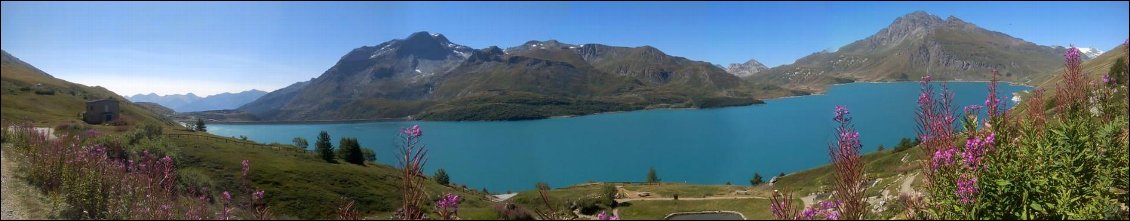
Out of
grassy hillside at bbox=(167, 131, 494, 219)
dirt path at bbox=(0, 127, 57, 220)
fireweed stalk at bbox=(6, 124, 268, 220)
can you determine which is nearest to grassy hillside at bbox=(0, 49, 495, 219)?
grassy hillside at bbox=(167, 131, 494, 219)

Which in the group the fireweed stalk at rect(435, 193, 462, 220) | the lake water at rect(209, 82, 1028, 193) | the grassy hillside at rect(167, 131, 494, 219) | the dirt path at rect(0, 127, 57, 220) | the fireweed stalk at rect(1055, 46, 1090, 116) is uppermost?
the fireweed stalk at rect(1055, 46, 1090, 116)

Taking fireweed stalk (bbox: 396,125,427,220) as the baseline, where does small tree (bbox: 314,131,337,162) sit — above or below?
below

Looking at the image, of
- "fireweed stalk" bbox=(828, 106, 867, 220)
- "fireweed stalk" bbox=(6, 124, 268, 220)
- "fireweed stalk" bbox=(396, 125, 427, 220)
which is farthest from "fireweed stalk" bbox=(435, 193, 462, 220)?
"fireweed stalk" bbox=(828, 106, 867, 220)

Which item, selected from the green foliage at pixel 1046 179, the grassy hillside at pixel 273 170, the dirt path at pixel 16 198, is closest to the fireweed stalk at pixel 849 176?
the green foliage at pixel 1046 179

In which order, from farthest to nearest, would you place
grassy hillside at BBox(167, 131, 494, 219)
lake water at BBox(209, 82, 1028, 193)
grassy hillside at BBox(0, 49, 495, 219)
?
1. lake water at BBox(209, 82, 1028, 193)
2. grassy hillside at BBox(167, 131, 494, 219)
3. grassy hillside at BBox(0, 49, 495, 219)

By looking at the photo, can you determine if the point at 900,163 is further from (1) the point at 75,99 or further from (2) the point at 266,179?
(1) the point at 75,99

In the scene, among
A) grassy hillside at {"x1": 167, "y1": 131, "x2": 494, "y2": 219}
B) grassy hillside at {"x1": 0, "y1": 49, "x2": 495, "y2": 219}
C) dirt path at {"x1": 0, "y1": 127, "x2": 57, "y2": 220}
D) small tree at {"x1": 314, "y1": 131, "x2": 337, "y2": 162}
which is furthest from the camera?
small tree at {"x1": 314, "y1": 131, "x2": 337, "y2": 162}

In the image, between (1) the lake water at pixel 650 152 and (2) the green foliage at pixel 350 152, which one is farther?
(1) the lake water at pixel 650 152

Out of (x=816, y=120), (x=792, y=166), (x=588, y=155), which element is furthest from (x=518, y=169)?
(x=816, y=120)

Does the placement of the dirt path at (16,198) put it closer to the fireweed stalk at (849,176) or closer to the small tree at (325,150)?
the fireweed stalk at (849,176)

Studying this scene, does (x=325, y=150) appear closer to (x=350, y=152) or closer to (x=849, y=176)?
(x=350, y=152)

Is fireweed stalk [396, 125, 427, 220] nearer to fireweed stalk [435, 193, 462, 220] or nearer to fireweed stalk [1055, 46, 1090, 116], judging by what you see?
fireweed stalk [435, 193, 462, 220]

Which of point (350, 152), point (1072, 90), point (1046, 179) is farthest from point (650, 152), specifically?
point (1046, 179)

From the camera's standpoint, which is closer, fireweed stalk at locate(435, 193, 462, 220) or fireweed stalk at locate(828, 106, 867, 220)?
fireweed stalk at locate(435, 193, 462, 220)
